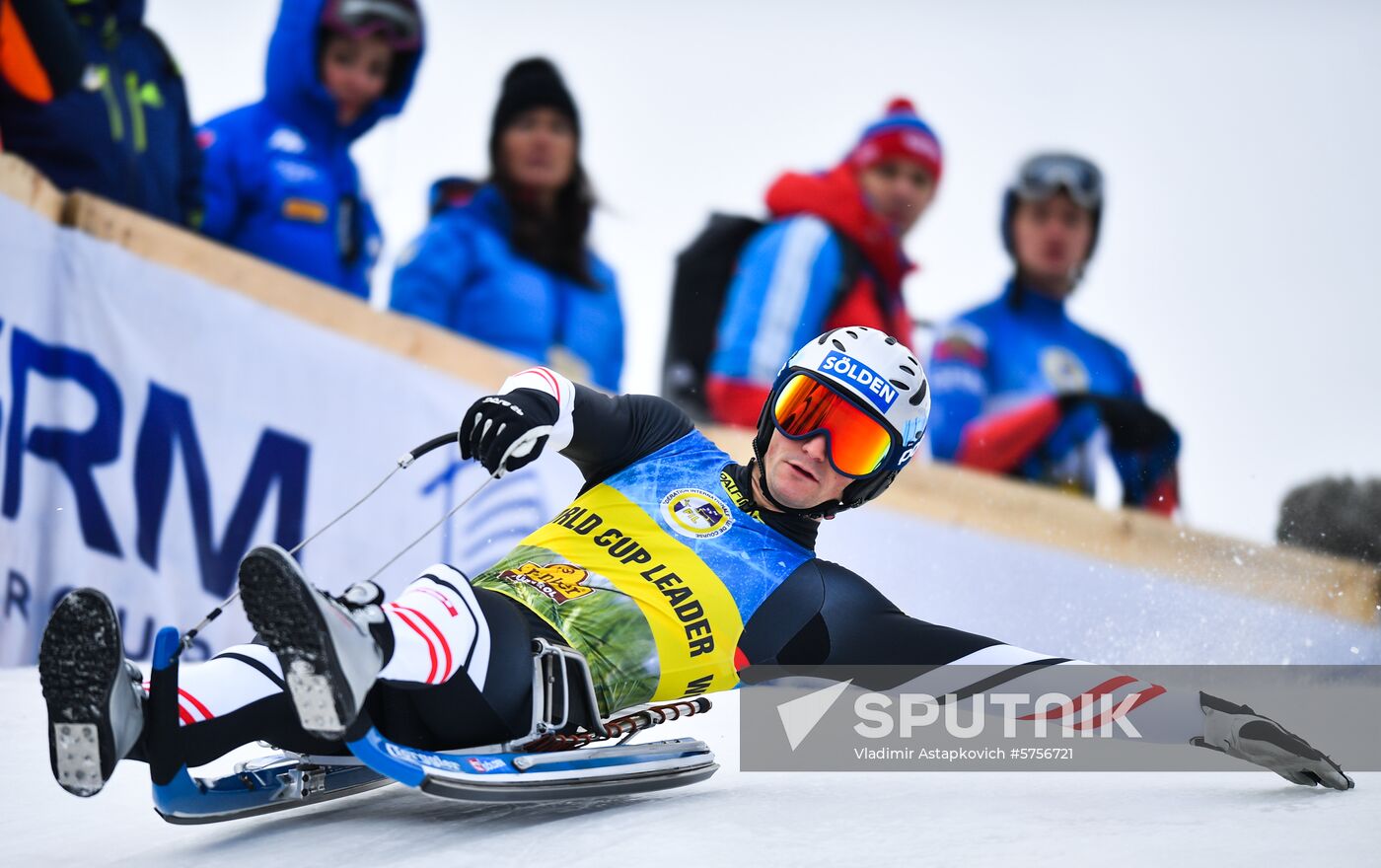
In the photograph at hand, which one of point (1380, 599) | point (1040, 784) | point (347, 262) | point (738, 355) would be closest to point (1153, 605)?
point (1380, 599)

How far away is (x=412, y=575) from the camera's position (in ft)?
15.6

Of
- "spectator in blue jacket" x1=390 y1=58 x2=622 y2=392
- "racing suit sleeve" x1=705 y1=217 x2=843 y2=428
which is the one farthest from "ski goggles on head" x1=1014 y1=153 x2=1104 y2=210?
"spectator in blue jacket" x1=390 y1=58 x2=622 y2=392

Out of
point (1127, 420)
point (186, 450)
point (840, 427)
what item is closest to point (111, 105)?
point (186, 450)

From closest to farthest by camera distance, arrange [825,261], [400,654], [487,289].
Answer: [400,654]
[487,289]
[825,261]

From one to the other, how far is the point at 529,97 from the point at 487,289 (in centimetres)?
72

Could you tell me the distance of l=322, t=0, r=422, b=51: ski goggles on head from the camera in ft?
15.8

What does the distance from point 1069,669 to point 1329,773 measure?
456mm

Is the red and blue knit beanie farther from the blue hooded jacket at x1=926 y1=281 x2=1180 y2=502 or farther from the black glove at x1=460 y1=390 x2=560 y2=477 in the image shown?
the black glove at x1=460 y1=390 x2=560 y2=477

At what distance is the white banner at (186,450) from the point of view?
3.90 meters

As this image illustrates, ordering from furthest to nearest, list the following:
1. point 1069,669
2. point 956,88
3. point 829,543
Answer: point 956,88 → point 829,543 → point 1069,669

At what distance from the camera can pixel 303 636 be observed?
1920 millimetres

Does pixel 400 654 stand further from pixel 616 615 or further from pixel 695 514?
pixel 695 514

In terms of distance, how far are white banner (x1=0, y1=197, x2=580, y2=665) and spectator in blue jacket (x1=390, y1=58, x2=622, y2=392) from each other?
0.29 metres

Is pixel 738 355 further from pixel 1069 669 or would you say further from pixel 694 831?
pixel 694 831
